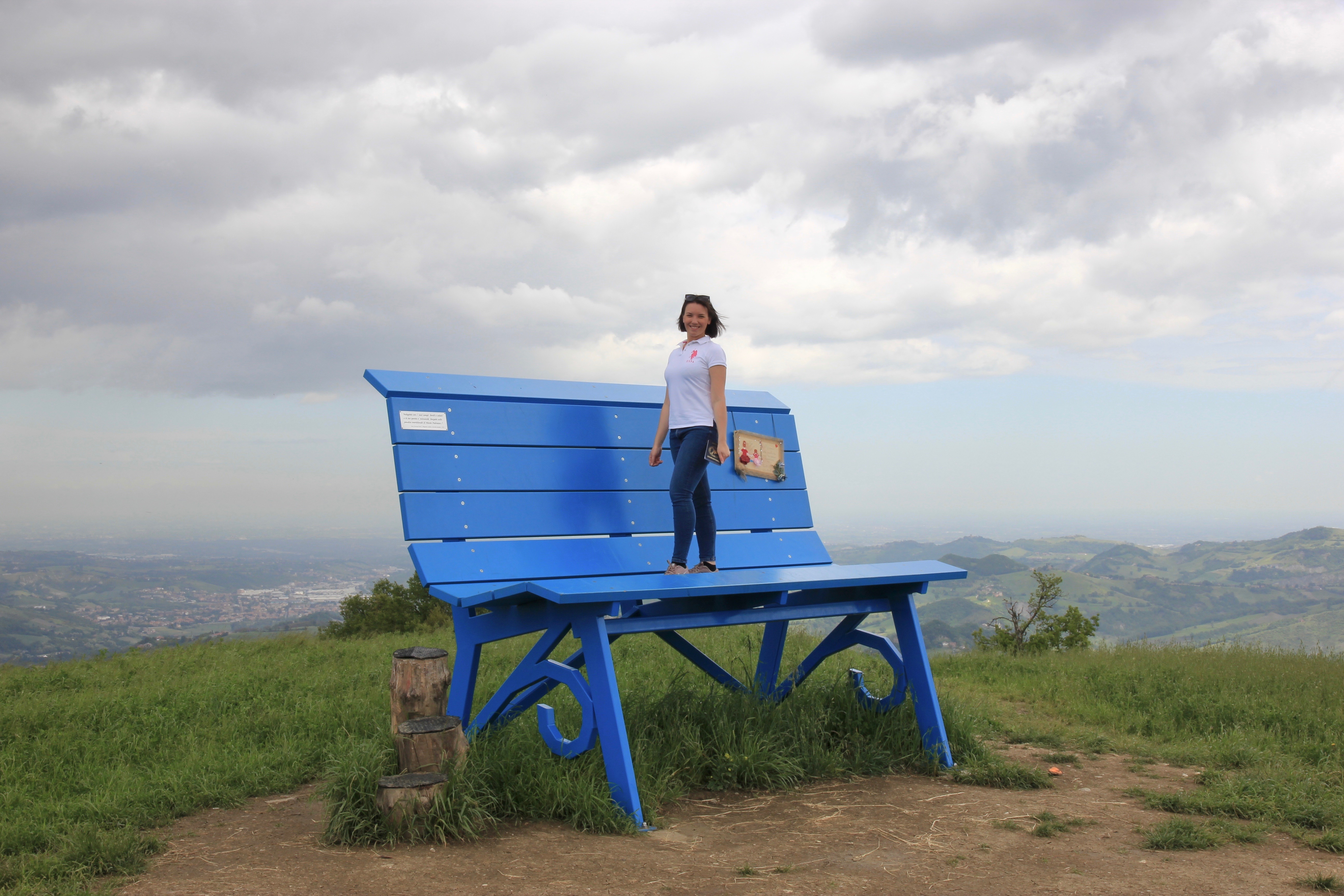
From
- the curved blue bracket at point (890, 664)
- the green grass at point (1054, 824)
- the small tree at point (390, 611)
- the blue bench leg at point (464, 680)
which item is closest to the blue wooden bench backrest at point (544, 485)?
the blue bench leg at point (464, 680)

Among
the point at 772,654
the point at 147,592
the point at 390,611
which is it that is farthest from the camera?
the point at 147,592

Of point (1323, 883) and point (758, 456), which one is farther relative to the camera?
point (758, 456)

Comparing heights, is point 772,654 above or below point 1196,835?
above

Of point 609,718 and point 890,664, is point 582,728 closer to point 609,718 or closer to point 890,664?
point 609,718

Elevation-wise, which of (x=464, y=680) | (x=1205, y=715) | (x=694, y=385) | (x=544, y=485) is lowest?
(x=1205, y=715)

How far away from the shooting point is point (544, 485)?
469 cm

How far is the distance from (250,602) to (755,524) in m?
65.4

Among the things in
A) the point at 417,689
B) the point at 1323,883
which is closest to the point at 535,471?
the point at 417,689

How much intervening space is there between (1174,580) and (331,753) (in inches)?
5386

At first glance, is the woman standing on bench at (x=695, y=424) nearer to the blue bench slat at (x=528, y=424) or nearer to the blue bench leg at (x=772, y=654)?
the blue bench slat at (x=528, y=424)

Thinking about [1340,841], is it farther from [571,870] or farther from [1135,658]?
[1135,658]

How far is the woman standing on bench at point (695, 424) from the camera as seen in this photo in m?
4.64

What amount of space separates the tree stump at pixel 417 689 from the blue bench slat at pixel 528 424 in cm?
107

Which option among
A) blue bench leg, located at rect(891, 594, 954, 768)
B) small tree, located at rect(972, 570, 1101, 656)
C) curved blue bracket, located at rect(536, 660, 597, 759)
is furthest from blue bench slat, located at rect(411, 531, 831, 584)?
small tree, located at rect(972, 570, 1101, 656)
